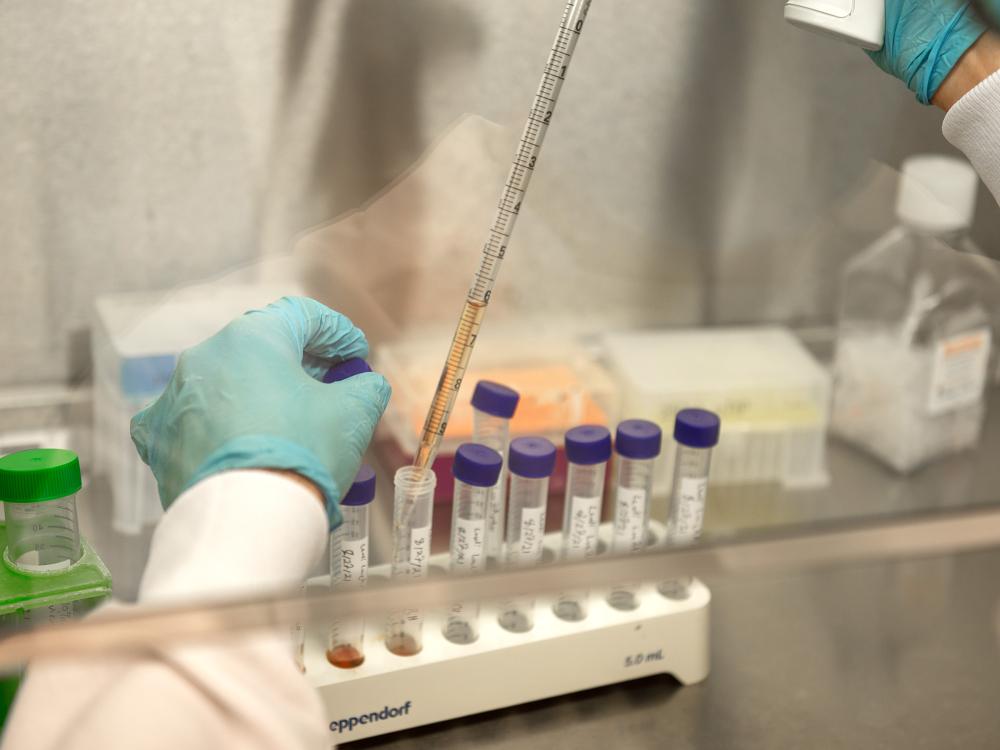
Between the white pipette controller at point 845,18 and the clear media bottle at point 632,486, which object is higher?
the white pipette controller at point 845,18

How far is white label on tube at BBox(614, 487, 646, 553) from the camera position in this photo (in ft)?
3.28

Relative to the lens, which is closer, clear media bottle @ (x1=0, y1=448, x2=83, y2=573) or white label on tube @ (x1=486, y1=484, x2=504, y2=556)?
clear media bottle @ (x1=0, y1=448, x2=83, y2=573)

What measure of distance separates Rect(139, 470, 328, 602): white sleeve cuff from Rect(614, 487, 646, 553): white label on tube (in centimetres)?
40

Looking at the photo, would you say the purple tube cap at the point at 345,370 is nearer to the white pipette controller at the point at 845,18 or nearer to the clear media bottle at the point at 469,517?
the clear media bottle at the point at 469,517

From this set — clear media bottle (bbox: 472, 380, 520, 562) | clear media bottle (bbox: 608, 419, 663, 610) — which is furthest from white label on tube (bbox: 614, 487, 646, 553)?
clear media bottle (bbox: 472, 380, 520, 562)

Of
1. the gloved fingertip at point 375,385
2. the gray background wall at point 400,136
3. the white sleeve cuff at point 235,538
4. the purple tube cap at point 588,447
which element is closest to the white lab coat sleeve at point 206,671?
the white sleeve cuff at point 235,538

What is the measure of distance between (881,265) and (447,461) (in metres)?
0.73

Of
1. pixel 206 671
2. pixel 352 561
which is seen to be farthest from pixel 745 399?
pixel 206 671

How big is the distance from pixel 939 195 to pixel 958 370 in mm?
220

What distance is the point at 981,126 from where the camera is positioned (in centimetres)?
89

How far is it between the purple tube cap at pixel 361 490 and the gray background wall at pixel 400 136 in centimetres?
49

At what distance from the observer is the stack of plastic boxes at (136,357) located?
1112mm

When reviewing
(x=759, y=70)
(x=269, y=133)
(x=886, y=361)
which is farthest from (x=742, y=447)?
(x=269, y=133)

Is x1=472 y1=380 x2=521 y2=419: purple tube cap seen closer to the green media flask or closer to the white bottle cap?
the green media flask
